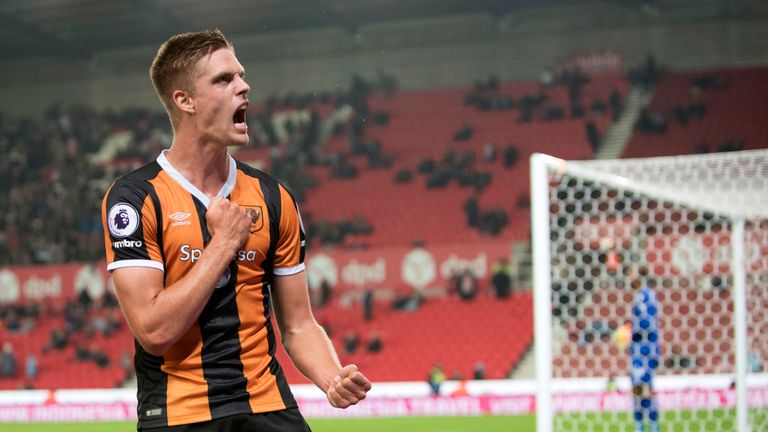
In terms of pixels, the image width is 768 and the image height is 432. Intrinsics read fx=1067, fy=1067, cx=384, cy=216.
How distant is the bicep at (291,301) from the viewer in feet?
9.31

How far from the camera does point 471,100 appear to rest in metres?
26.3

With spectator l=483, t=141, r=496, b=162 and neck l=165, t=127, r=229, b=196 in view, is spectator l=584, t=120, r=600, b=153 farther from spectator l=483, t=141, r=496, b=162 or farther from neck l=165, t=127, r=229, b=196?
neck l=165, t=127, r=229, b=196

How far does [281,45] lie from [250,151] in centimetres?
388

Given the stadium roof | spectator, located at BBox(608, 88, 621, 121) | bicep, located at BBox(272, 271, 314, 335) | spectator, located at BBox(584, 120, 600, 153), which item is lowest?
bicep, located at BBox(272, 271, 314, 335)

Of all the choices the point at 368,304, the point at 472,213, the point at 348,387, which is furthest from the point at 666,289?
the point at 472,213

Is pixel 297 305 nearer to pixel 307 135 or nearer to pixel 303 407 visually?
pixel 303 407

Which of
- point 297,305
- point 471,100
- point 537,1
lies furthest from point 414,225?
point 297,305

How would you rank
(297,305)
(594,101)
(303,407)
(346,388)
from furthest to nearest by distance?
(594,101)
(303,407)
(297,305)
(346,388)

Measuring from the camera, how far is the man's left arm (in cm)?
281

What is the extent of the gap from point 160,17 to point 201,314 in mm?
26420

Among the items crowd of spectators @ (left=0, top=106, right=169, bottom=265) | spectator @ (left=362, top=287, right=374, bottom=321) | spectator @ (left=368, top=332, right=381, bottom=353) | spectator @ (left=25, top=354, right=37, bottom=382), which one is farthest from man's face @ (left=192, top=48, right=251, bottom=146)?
crowd of spectators @ (left=0, top=106, right=169, bottom=265)

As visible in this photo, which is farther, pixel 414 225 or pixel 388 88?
pixel 388 88

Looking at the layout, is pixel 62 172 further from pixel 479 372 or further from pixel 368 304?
pixel 479 372

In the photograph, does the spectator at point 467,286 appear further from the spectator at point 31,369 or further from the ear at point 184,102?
the ear at point 184,102
